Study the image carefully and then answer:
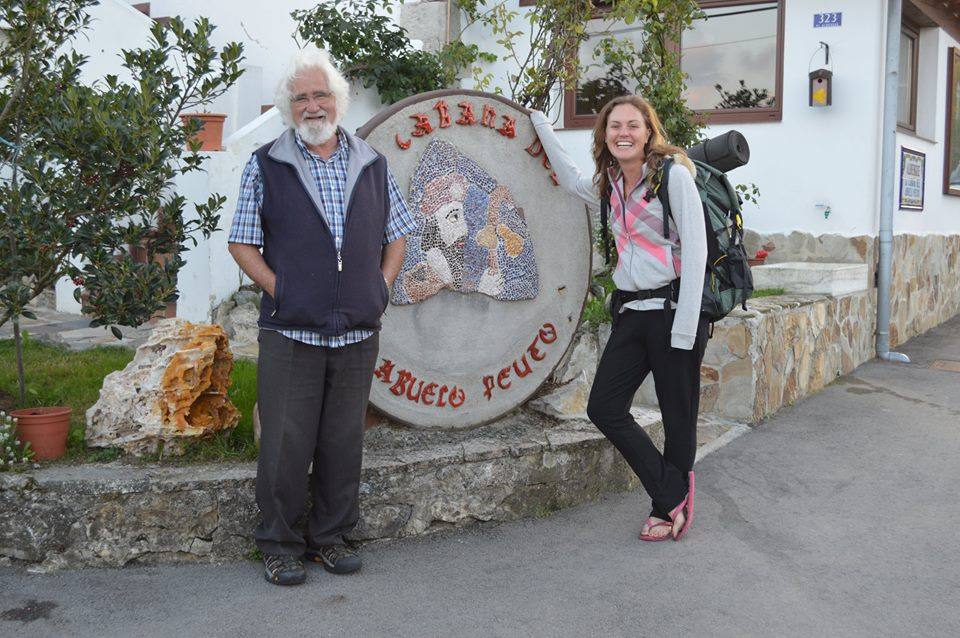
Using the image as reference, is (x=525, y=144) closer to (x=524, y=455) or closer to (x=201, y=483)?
(x=524, y=455)

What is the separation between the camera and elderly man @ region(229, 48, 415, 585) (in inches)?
131

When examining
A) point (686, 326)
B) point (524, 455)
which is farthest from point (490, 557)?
point (686, 326)

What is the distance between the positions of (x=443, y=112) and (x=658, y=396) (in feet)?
5.25

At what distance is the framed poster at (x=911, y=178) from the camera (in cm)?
895

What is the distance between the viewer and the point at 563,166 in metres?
4.41

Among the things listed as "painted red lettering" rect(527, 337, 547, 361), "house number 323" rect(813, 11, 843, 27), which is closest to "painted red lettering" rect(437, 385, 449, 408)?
"painted red lettering" rect(527, 337, 547, 361)

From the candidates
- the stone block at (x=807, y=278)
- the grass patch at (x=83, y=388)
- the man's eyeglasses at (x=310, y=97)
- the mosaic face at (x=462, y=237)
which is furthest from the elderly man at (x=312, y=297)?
the stone block at (x=807, y=278)

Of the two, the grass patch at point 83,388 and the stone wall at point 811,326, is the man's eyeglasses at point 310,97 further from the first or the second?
the stone wall at point 811,326

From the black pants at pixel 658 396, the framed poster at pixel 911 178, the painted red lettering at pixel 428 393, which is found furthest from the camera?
the framed poster at pixel 911 178

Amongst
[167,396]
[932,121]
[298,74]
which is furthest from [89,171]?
[932,121]

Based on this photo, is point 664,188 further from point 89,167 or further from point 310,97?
point 89,167

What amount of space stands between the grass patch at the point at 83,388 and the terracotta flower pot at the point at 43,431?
0.07 metres

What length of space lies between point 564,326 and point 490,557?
132 cm

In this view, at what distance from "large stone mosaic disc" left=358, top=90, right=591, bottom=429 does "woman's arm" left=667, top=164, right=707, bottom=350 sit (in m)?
1.06
